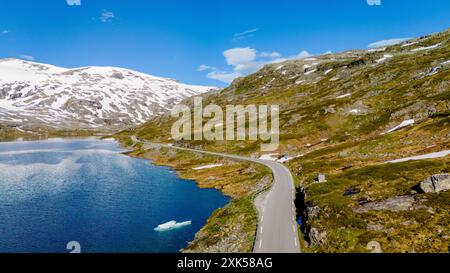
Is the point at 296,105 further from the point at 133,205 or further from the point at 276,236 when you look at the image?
the point at 276,236

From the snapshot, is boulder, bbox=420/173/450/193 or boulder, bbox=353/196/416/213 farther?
boulder, bbox=420/173/450/193

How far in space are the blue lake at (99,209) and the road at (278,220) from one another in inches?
506

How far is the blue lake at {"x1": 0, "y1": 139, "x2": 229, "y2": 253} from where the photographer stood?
52969mm

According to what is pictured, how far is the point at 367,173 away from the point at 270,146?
65117 mm

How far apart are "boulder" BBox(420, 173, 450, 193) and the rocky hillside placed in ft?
2.73

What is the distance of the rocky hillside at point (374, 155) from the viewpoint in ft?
131

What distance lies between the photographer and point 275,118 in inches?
6496

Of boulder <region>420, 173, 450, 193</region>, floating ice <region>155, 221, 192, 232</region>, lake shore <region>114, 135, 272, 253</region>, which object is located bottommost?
floating ice <region>155, 221, 192, 232</region>

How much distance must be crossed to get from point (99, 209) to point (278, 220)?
4109cm

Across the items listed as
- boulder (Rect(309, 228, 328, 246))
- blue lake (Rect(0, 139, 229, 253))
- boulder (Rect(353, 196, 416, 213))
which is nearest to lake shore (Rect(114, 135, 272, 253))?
blue lake (Rect(0, 139, 229, 253))

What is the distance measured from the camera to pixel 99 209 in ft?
235

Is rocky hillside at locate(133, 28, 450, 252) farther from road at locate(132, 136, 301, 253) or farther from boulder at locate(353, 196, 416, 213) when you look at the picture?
road at locate(132, 136, 301, 253)
